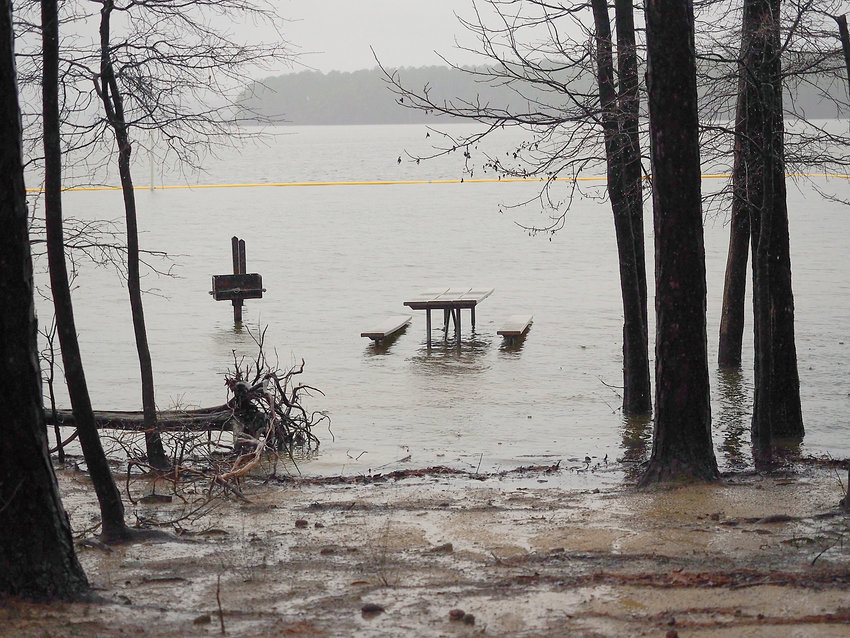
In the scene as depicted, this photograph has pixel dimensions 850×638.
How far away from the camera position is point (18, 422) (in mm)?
5035

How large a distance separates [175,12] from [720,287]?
21540 mm

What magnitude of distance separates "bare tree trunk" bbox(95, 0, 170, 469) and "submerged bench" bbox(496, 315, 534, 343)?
9.66 meters

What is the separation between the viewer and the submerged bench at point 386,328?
62.6 feet

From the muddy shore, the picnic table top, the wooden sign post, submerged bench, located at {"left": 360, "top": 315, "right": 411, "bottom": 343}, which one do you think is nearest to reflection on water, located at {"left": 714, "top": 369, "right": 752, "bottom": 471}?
the muddy shore

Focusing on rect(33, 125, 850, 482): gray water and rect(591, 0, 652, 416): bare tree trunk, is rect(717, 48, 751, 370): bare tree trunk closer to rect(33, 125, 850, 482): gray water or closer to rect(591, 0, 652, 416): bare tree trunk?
rect(33, 125, 850, 482): gray water

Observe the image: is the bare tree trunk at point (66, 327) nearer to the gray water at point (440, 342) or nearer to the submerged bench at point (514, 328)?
the gray water at point (440, 342)

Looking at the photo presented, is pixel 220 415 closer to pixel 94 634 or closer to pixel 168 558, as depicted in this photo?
pixel 168 558

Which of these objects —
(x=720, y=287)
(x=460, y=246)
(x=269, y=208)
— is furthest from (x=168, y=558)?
(x=269, y=208)

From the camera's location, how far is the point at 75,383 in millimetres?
6742

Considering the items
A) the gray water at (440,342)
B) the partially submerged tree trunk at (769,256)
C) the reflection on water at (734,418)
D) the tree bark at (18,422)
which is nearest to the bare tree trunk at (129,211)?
the gray water at (440,342)

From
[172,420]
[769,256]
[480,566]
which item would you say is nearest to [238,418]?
[172,420]

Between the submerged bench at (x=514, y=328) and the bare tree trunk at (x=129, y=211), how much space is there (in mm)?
9662

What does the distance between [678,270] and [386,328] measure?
12.1m

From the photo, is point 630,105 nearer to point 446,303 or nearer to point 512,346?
point 512,346
